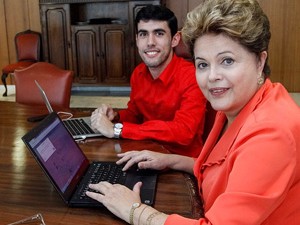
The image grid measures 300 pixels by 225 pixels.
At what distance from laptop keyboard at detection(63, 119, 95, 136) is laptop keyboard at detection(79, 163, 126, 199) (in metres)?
0.41

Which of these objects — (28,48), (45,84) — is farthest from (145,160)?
(28,48)

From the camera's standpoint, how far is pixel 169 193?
3.63 ft

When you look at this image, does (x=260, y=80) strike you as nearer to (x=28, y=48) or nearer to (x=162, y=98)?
(x=162, y=98)

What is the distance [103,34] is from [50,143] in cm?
481

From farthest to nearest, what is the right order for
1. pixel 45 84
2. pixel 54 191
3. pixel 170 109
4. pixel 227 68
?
pixel 45 84, pixel 170 109, pixel 54 191, pixel 227 68

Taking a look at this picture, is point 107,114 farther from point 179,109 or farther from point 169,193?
point 169,193

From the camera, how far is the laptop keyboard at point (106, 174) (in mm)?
1187

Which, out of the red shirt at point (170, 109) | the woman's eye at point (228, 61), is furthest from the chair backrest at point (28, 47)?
the woman's eye at point (228, 61)

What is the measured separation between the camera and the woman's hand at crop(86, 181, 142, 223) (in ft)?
3.21

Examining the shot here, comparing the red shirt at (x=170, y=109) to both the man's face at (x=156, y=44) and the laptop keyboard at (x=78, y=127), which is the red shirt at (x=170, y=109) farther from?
the laptop keyboard at (x=78, y=127)

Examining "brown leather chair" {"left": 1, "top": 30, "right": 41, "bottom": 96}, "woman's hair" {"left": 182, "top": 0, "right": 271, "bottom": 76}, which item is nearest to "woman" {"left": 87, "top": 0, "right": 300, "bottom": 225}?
"woman's hair" {"left": 182, "top": 0, "right": 271, "bottom": 76}

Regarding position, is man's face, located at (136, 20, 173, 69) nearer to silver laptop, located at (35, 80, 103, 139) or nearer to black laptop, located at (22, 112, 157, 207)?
silver laptop, located at (35, 80, 103, 139)

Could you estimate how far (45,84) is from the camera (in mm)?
2580

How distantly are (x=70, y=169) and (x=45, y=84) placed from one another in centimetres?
153
